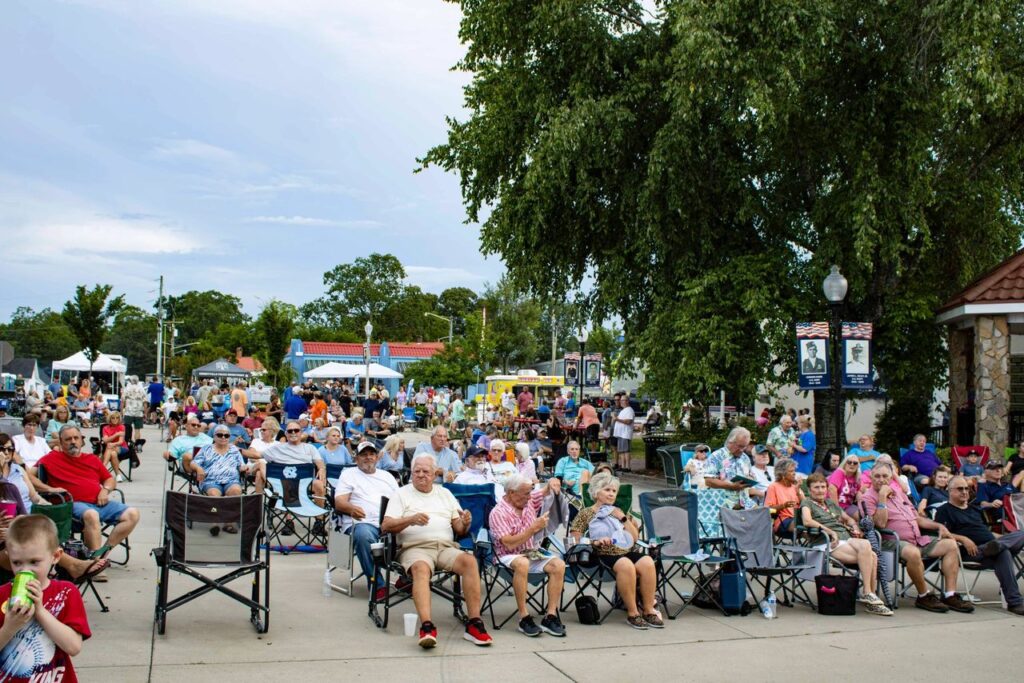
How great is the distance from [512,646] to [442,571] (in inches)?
37.5

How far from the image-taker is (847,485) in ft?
32.6

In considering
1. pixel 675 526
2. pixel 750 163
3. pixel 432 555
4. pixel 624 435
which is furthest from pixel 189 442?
pixel 750 163

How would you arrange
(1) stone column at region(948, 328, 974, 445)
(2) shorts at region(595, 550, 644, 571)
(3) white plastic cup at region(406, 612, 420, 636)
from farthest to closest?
(1) stone column at region(948, 328, 974, 445) < (2) shorts at region(595, 550, 644, 571) < (3) white plastic cup at region(406, 612, 420, 636)

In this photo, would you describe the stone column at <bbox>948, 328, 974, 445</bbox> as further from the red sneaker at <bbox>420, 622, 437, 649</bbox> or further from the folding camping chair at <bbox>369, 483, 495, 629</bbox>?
the red sneaker at <bbox>420, 622, 437, 649</bbox>

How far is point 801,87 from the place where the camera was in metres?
18.5

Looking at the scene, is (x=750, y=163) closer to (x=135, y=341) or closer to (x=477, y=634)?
(x=477, y=634)

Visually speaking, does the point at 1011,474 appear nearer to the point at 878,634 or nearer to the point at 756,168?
the point at 878,634

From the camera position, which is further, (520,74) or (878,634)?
(520,74)

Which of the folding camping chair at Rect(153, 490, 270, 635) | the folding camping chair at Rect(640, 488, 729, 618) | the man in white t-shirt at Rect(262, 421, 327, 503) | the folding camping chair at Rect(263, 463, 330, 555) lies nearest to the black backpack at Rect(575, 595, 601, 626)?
the folding camping chair at Rect(640, 488, 729, 618)

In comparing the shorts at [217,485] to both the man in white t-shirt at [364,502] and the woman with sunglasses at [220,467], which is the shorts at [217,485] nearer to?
the woman with sunglasses at [220,467]

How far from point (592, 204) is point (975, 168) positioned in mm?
7706

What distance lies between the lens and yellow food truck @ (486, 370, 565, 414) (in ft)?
129

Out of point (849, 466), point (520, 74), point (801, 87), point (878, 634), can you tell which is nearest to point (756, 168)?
point (801, 87)

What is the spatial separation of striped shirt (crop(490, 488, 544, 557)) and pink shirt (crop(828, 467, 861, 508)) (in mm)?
3631
